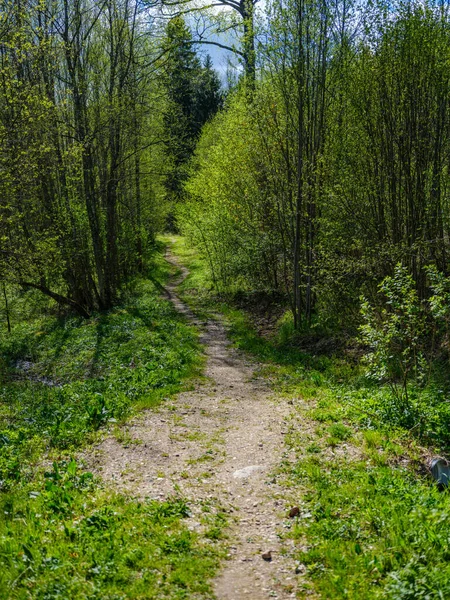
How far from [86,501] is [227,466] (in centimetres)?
217

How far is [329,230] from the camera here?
1345 centimetres

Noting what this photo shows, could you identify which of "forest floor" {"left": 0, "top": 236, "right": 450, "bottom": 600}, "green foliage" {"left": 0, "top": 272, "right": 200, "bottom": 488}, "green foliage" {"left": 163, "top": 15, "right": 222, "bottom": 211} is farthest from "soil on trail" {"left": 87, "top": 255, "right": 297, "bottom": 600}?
"green foliage" {"left": 163, "top": 15, "right": 222, "bottom": 211}

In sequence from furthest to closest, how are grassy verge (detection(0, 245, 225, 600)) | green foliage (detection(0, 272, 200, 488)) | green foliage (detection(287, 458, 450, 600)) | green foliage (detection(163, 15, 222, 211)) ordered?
1. green foliage (detection(163, 15, 222, 211))
2. green foliage (detection(0, 272, 200, 488))
3. grassy verge (detection(0, 245, 225, 600))
4. green foliage (detection(287, 458, 450, 600))

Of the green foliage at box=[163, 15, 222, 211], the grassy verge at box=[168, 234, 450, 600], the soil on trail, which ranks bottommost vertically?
the soil on trail

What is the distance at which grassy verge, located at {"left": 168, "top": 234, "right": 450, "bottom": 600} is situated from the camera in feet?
14.7

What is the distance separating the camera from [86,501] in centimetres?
600

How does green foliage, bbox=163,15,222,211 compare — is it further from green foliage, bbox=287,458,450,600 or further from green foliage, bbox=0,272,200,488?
green foliage, bbox=287,458,450,600

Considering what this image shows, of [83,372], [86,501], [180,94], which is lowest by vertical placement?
[83,372]

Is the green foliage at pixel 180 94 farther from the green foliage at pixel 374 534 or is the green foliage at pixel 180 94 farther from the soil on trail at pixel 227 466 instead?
the green foliage at pixel 374 534

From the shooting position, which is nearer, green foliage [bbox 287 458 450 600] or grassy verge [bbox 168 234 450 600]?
green foliage [bbox 287 458 450 600]

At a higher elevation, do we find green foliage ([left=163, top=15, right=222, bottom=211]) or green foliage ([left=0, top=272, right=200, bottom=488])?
green foliage ([left=163, top=15, right=222, bottom=211])

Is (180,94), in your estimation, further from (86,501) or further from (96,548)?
(96,548)

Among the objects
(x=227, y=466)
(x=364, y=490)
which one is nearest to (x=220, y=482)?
(x=227, y=466)

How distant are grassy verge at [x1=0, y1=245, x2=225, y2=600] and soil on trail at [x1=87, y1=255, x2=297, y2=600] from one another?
0.32 m
